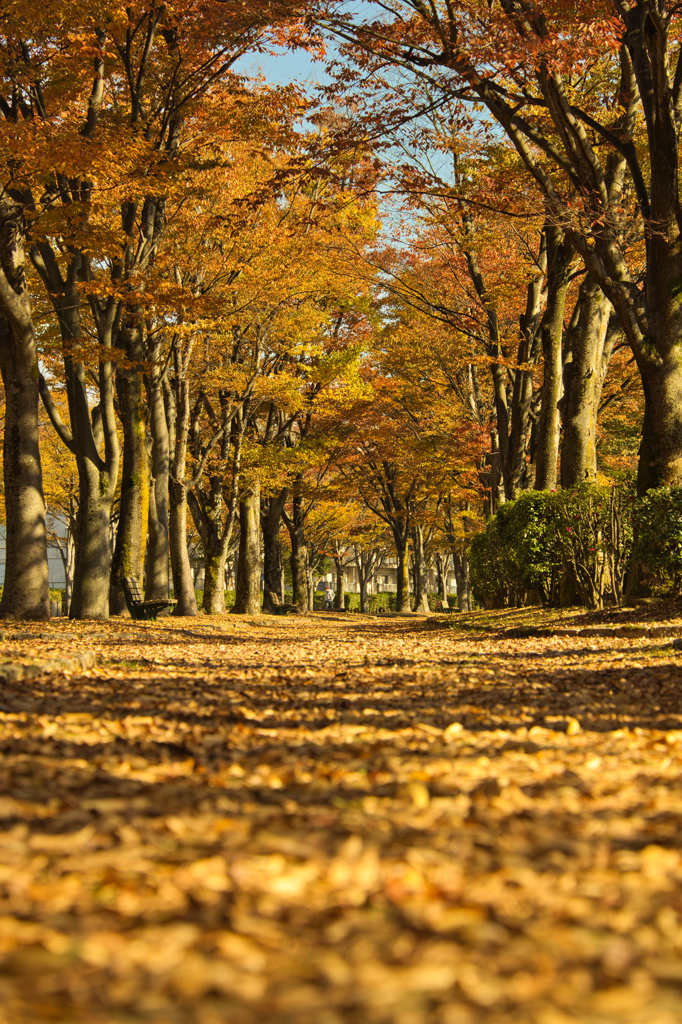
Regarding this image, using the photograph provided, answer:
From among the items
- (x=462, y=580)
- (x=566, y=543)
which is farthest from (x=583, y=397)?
(x=462, y=580)

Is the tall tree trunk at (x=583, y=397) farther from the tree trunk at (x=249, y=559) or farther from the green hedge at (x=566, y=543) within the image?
the tree trunk at (x=249, y=559)

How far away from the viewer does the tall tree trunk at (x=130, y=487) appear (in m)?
14.3

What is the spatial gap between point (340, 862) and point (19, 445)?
31.8 ft

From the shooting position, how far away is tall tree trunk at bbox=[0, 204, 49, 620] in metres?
10.8

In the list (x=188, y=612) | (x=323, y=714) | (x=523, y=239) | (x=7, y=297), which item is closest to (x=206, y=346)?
(x=188, y=612)

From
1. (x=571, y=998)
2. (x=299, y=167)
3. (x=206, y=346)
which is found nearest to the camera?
(x=571, y=998)

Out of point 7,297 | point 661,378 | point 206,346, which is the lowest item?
point 661,378

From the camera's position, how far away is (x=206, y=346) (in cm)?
1900

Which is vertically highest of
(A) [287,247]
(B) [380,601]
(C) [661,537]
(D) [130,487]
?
(A) [287,247]

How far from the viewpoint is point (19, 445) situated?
10836 millimetres

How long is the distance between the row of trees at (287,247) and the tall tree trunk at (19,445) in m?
0.04

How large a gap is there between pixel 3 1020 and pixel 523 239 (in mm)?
16379

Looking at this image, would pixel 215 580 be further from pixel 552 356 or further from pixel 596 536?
pixel 596 536

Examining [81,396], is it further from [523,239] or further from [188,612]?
[523,239]
